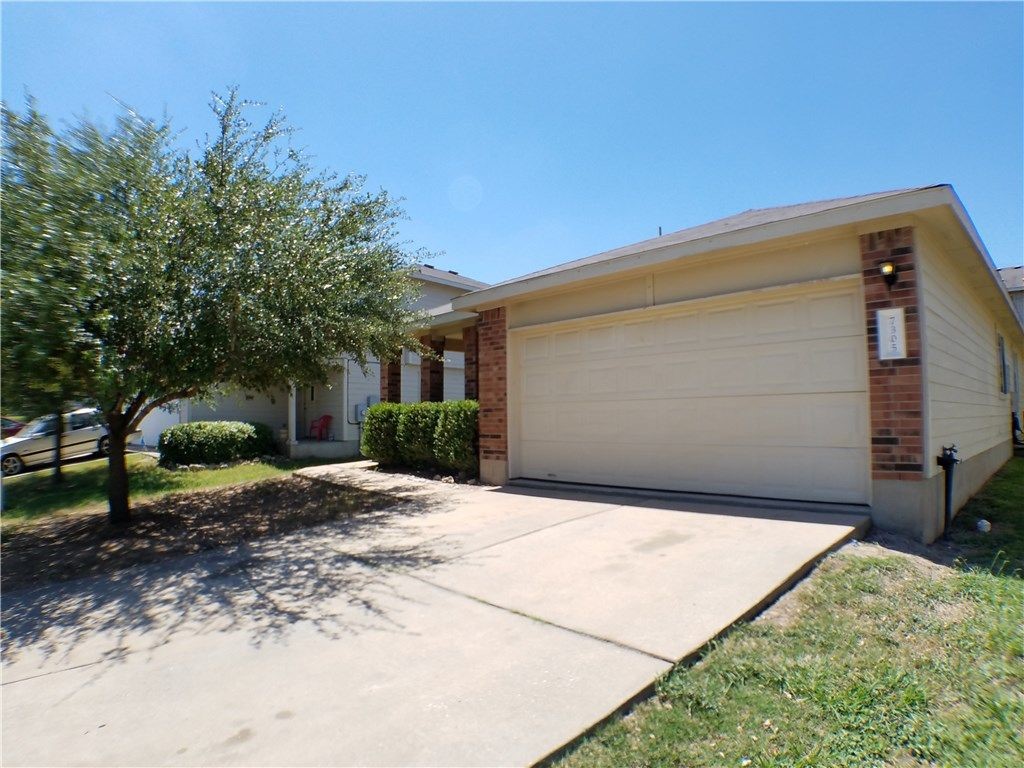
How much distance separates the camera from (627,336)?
7312mm

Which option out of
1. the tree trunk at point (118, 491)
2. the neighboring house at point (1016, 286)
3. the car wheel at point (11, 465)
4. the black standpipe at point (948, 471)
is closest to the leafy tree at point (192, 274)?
the tree trunk at point (118, 491)

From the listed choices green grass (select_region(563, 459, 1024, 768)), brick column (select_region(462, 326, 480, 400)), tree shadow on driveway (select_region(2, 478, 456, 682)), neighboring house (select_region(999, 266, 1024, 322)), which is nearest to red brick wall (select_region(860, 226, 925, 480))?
green grass (select_region(563, 459, 1024, 768))

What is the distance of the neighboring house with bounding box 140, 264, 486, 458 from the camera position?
46.2ft

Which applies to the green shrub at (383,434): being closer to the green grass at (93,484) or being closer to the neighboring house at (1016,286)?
the green grass at (93,484)

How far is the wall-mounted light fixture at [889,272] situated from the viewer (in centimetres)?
517

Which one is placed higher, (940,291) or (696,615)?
(940,291)

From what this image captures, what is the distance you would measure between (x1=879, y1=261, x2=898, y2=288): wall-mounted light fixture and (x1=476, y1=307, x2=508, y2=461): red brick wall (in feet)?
15.9

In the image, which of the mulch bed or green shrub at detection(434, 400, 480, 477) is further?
green shrub at detection(434, 400, 480, 477)

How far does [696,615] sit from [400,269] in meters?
6.58

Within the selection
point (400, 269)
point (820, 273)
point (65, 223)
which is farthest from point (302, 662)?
point (400, 269)

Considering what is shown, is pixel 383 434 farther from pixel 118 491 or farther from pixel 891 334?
pixel 891 334

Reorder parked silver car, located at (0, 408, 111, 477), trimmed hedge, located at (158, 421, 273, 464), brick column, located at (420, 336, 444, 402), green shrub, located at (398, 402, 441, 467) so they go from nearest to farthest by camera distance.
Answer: green shrub, located at (398, 402, 441, 467), brick column, located at (420, 336, 444, 402), trimmed hedge, located at (158, 421, 273, 464), parked silver car, located at (0, 408, 111, 477)

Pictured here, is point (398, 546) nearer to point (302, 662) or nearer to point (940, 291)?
point (302, 662)

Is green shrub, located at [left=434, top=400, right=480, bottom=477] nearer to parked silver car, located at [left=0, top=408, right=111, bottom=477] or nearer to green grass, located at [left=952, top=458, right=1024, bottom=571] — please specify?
green grass, located at [left=952, top=458, right=1024, bottom=571]
